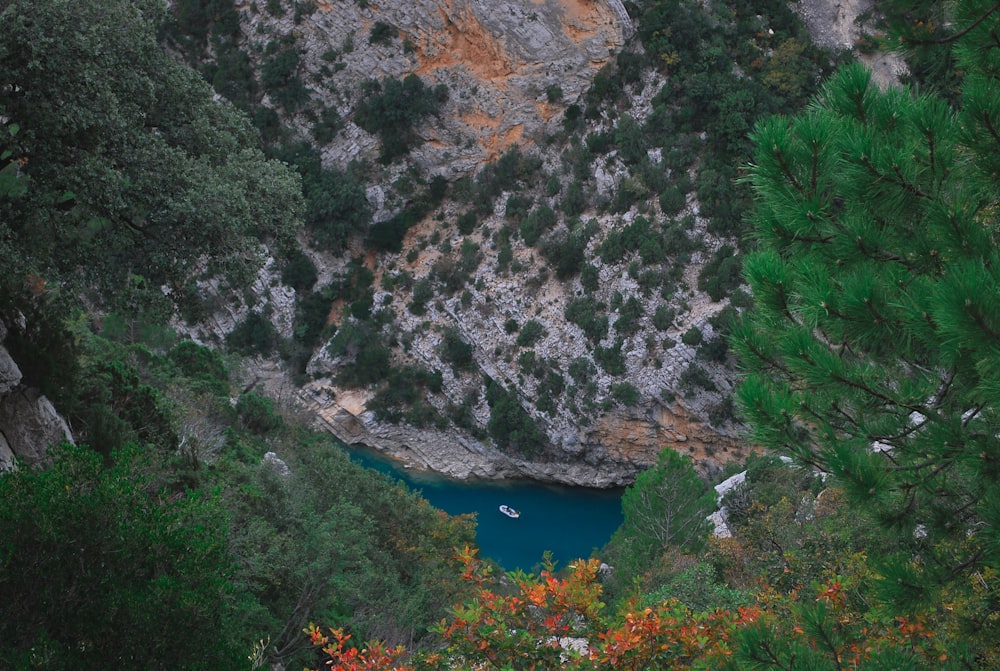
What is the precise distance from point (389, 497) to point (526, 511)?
14.9 m

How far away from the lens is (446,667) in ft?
15.9

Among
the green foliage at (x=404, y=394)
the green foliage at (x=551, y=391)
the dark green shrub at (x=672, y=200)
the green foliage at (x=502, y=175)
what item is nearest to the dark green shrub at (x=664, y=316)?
the dark green shrub at (x=672, y=200)

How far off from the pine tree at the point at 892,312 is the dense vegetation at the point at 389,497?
0.02 meters

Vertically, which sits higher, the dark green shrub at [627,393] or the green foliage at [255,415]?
the dark green shrub at [627,393]

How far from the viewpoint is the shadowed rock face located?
3033cm

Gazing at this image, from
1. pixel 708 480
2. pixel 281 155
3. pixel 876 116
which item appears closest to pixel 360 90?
pixel 281 155

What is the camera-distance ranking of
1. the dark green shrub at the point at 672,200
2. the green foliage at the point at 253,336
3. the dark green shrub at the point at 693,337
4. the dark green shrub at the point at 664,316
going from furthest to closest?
the green foliage at the point at 253,336
the dark green shrub at the point at 672,200
the dark green shrub at the point at 664,316
the dark green shrub at the point at 693,337

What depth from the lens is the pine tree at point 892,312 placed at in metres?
4.00

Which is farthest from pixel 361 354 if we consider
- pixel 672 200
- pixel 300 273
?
pixel 672 200

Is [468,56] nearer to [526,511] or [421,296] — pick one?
[421,296]

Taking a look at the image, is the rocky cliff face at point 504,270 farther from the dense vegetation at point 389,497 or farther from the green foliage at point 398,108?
the dense vegetation at point 389,497

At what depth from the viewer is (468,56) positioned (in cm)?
3222

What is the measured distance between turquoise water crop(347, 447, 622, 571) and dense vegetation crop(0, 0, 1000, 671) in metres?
12.9

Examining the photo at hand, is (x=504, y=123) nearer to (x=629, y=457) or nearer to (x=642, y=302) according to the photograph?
(x=642, y=302)
